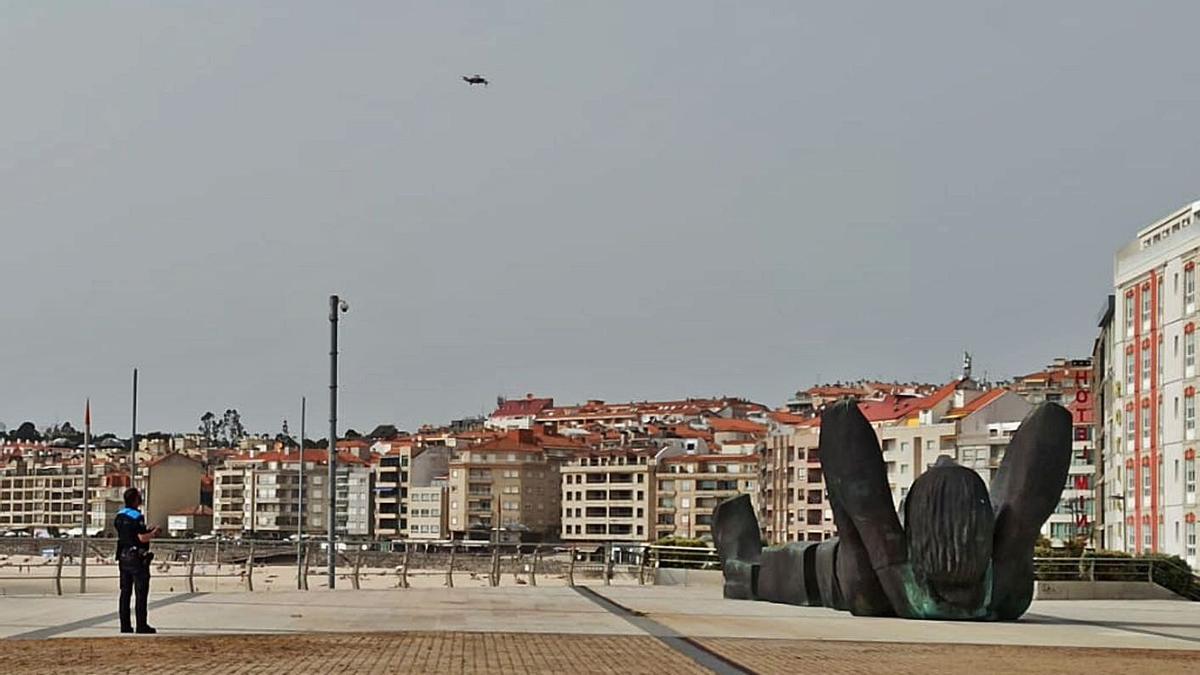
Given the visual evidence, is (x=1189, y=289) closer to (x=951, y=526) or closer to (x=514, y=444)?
(x=951, y=526)

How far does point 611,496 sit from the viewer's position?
177375mm

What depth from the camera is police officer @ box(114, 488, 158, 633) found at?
71.3ft

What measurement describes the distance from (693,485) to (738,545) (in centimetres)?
13366

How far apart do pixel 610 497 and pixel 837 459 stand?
148 m

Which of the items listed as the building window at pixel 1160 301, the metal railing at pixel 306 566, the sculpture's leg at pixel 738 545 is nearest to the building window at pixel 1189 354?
the building window at pixel 1160 301

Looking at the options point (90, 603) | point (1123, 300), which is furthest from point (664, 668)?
point (1123, 300)

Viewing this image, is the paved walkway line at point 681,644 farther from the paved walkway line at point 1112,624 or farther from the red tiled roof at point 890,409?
the red tiled roof at point 890,409

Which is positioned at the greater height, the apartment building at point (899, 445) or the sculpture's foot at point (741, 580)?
the apartment building at point (899, 445)

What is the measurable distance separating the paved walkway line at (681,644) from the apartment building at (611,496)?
467 ft

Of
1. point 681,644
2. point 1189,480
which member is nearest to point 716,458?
point 1189,480

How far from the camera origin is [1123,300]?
80.2m

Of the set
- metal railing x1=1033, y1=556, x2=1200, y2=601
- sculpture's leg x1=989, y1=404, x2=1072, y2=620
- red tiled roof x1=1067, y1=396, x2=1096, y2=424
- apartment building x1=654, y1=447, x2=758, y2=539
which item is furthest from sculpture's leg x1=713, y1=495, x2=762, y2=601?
apartment building x1=654, y1=447, x2=758, y2=539

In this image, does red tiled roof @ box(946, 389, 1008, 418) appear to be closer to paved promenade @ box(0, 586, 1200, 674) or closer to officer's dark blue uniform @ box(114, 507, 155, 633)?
paved promenade @ box(0, 586, 1200, 674)

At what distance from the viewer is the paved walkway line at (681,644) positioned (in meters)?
17.8
